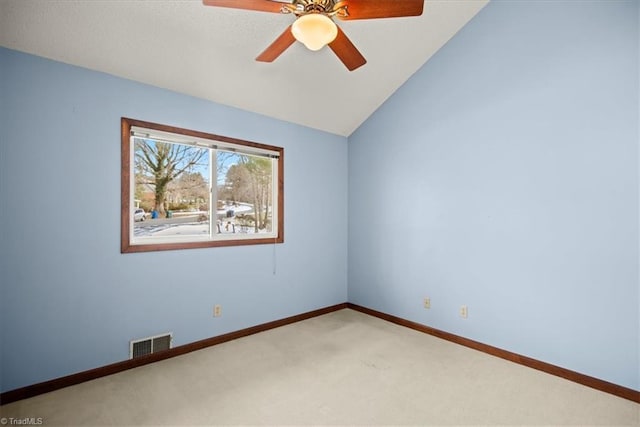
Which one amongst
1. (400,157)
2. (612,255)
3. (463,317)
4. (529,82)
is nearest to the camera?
(612,255)

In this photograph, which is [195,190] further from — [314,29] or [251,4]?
[314,29]

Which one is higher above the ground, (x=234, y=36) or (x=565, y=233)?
(x=234, y=36)

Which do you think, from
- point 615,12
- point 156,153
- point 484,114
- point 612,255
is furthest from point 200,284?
point 615,12

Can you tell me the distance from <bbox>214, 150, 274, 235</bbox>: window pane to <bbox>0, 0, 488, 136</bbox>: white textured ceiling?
0.57m

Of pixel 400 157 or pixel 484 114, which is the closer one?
pixel 484 114

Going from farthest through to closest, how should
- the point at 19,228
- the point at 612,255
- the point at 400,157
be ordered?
the point at 400,157 → the point at 612,255 → the point at 19,228

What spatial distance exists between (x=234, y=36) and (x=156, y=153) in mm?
1235

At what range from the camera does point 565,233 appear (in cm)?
244

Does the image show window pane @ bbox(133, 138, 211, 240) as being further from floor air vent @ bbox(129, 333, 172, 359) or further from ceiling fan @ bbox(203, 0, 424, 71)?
ceiling fan @ bbox(203, 0, 424, 71)

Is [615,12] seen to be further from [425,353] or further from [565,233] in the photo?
[425,353]

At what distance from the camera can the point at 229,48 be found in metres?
2.57

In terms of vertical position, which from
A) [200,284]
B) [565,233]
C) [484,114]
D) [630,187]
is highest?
[484,114]

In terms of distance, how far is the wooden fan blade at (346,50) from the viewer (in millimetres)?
1889

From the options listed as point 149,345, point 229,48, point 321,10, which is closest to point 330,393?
point 149,345
